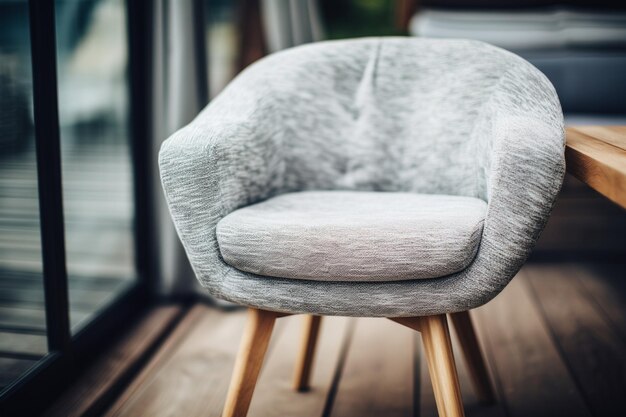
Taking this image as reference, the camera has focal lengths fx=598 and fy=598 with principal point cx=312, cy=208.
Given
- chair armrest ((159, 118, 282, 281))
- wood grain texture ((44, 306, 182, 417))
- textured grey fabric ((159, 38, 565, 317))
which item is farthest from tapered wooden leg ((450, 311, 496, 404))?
wood grain texture ((44, 306, 182, 417))

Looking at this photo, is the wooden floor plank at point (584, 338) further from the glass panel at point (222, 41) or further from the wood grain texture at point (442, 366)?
the glass panel at point (222, 41)

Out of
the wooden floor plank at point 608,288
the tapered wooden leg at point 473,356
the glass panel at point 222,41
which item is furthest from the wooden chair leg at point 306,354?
the glass panel at point 222,41

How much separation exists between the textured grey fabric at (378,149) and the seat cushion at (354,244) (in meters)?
0.02

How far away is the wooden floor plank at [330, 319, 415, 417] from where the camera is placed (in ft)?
4.02

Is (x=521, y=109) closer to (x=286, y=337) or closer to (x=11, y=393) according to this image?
(x=286, y=337)

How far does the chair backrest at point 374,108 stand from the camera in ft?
3.99

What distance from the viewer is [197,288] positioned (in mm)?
1794

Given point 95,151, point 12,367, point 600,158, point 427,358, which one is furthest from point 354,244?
point 95,151

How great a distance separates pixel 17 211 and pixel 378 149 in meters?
1.18

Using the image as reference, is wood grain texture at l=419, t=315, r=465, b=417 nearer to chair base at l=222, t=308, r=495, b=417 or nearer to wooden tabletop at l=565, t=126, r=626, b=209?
chair base at l=222, t=308, r=495, b=417

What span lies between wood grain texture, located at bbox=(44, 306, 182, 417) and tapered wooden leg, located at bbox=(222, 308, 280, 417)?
391 mm

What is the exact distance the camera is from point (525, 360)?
1.43 m

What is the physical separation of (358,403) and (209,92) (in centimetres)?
97

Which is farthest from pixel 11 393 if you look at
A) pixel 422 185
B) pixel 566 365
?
pixel 566 365
